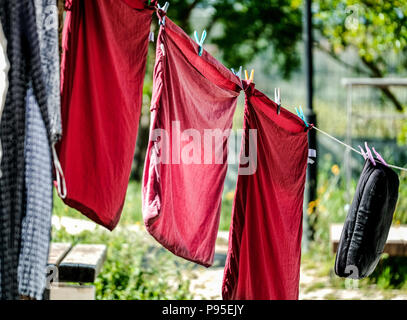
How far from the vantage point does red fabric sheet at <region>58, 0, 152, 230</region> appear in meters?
2.19

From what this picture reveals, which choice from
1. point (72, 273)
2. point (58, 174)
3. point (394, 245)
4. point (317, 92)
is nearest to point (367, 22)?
point (394, 245)

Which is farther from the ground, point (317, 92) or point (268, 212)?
point (317, 92)

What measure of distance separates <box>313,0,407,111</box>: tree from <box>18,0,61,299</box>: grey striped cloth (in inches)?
169

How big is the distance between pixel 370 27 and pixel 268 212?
543 cm

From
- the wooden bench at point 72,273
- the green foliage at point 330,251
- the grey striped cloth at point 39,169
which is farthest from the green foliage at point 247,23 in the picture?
the grey striped cloth at point 39,169

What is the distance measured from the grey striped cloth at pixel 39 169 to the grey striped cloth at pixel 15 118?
0.14 ft

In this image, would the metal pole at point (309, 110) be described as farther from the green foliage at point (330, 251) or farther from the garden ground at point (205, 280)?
the garden ground at point (205, 280)

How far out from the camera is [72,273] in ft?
11.0

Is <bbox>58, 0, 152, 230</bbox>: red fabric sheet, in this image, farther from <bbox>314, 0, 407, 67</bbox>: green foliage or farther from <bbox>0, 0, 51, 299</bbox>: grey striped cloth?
<bbox>314, 0, 407, 67</bbox>: green foliage

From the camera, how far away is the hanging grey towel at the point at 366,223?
274cm

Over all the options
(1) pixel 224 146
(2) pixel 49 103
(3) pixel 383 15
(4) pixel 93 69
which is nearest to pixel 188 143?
(1) pixel 224 146

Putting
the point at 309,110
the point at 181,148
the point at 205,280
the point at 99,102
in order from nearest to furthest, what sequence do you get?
the point at 99,102 → the point at 181,148 → the point at 205,280 → the point at 309,110

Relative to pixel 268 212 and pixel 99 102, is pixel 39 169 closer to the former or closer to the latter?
pixel 99 102

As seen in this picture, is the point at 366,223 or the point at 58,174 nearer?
the point at 58,174
